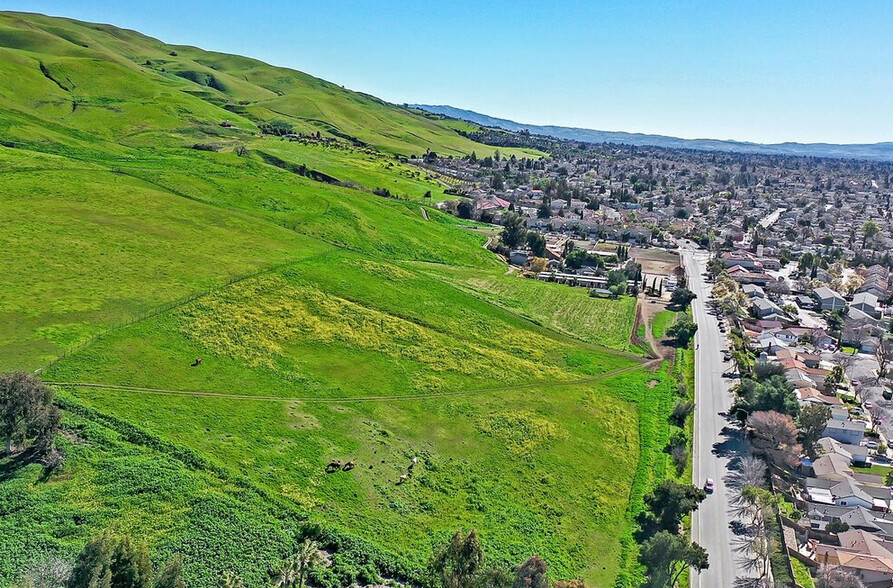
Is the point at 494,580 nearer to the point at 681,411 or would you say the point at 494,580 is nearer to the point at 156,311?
the point at 681,411

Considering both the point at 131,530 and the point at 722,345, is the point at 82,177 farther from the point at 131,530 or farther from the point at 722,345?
the point at 722,345

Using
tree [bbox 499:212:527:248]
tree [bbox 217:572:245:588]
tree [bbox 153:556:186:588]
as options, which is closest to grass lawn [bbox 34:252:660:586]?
tree [bbox 217:572:245:588]

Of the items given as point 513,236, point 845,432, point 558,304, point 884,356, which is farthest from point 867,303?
point 513,236

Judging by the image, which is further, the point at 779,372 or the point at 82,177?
the point at 82,177

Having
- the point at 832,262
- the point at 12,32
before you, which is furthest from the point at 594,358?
the point at 12,32

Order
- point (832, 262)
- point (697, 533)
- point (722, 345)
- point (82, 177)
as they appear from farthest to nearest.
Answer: point (832, 262)
point (82, 177)
point (722, 345)
point (697, 533)

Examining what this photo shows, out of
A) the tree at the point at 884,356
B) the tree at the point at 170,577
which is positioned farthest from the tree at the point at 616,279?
the tree at the point at 170,577

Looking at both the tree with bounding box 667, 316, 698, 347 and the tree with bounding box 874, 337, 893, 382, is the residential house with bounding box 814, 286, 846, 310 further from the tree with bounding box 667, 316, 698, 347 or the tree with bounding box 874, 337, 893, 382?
the tree with bounding box 667, 316, 698, 347
